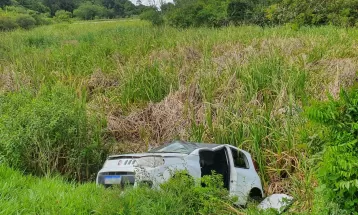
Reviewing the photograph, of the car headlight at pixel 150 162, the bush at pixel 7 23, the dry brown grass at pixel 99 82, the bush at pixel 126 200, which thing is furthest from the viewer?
the bush at pixel 7 23

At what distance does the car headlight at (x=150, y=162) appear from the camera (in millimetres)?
5211

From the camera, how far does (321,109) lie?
3.69 metres

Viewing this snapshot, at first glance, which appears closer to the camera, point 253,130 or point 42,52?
point 253,130

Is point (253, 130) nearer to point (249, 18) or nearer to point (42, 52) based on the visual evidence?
point (42, 52)

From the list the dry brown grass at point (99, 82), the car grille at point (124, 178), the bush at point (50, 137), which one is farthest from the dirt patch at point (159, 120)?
the car grille at point (124, 178)

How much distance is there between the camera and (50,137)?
22.1 feet

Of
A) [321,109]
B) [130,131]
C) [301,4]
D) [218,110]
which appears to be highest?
[301,4]

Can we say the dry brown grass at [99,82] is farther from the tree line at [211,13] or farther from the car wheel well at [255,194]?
the tree line at [211,13]

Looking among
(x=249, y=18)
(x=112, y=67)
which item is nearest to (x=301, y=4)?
(x=112, y=67)

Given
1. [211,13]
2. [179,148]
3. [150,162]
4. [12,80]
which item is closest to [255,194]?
[179,148]

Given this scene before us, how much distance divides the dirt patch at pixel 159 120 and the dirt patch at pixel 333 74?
268cm

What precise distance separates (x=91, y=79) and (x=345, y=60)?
6.75 metres

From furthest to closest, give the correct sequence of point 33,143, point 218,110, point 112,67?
point 112,67 → point 218,110 → point 33,143

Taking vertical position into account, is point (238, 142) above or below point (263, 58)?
below
